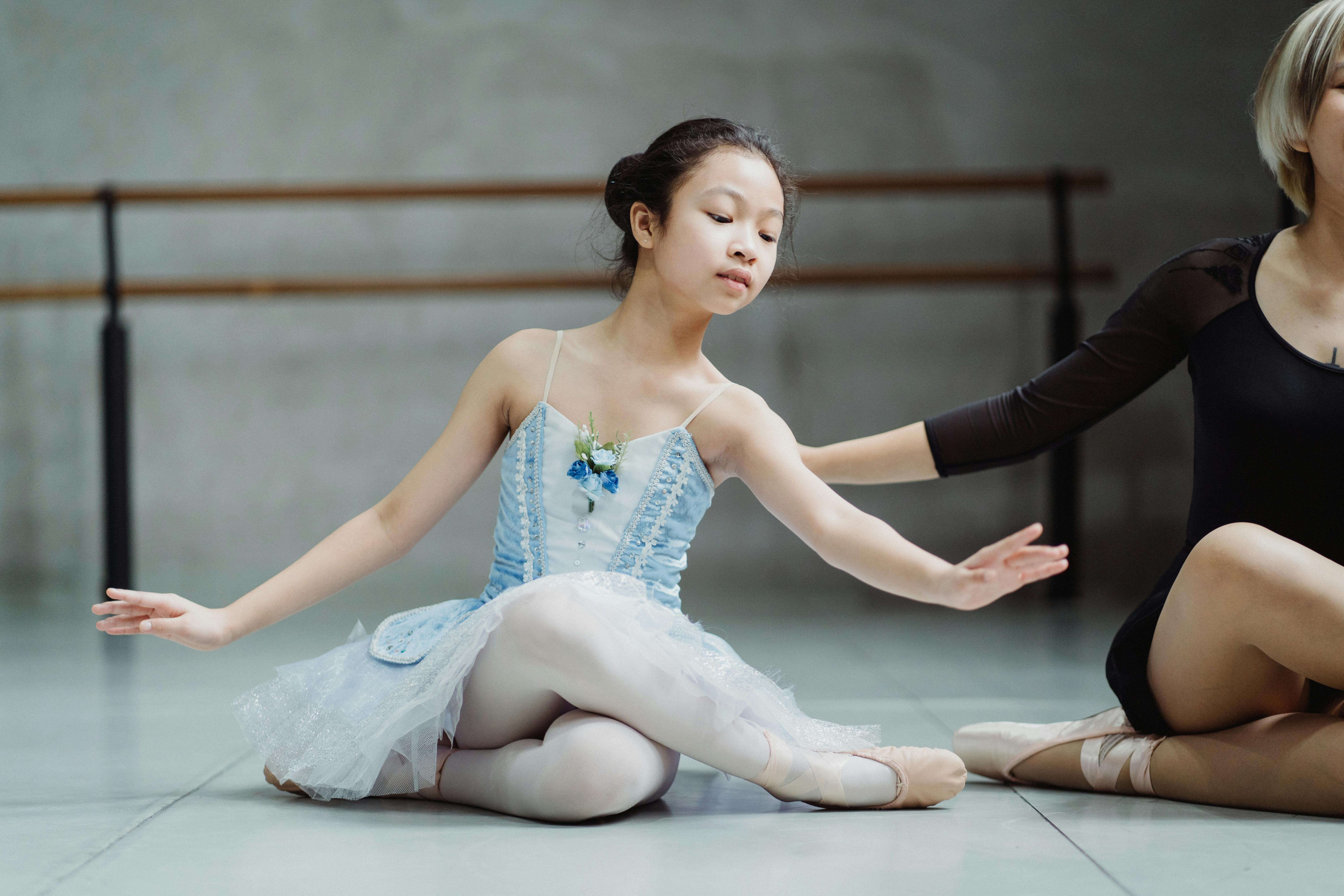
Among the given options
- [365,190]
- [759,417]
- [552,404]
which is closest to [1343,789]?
[759,417]

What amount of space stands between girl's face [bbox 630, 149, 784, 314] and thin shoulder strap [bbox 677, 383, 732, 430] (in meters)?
0.08

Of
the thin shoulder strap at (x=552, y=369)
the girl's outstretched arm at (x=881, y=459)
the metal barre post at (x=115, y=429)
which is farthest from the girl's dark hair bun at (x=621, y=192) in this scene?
the metal barre post at (x=115, y=429)

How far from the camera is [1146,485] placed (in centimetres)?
343

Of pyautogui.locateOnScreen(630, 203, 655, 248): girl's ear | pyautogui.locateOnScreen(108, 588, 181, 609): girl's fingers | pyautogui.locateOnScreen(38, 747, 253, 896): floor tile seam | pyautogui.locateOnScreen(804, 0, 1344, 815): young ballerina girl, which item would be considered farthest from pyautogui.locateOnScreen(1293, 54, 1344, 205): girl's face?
pyautogui.locateOnScreen(38, 747, 253, 896): floor tile seam

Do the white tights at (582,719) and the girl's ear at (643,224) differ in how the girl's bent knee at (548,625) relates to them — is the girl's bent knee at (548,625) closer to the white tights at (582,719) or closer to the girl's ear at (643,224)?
the white tights at (582,719)

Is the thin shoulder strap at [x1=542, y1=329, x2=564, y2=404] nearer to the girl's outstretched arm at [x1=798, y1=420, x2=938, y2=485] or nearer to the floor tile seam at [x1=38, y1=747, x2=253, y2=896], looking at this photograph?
the girl's outstretched arm at [x1=798, y1=420, x2=938, y2=485]

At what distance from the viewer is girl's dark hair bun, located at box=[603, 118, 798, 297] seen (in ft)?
3.88

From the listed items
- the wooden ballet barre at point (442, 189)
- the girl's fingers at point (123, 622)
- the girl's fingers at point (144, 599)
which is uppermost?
the wooden ballet barre at point (442, 189)

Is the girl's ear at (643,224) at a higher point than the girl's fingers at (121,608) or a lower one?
higher

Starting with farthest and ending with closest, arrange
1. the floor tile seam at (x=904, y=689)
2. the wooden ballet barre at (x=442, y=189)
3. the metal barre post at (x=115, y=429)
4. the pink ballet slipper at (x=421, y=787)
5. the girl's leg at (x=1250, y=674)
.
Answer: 1. the wooden ballet barre at (x=442, y=189)
2. the metal barre post at (x=115, y=429)
3. the floor tile seam at (x=904, y=689)
4. the pink ballet slipper at (x=421, y=787)
5. the girl's leg at (x=1250, y=674)

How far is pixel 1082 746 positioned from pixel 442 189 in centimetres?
222

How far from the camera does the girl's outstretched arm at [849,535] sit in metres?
0.91

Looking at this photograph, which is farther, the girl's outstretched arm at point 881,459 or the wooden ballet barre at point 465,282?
the wooden ballet barre at point 465,282

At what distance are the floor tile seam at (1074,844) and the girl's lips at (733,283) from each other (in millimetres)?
531
